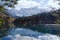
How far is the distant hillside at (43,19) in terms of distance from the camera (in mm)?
1547

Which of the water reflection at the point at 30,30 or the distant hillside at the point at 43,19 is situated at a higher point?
the distant hillside at the point at 43,19

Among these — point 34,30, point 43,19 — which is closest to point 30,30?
point 34,30

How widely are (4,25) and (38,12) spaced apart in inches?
15.3

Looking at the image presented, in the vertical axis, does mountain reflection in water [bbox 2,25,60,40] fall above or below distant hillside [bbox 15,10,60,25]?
below

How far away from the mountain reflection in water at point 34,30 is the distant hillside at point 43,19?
44mm

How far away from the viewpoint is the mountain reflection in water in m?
1.51

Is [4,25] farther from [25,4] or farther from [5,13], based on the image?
[25,4]

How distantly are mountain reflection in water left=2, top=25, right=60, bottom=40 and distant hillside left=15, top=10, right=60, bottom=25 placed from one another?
0.04 metres

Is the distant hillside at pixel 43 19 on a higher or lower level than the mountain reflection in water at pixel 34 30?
higher

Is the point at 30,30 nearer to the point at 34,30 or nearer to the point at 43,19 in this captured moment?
the point at 34,30

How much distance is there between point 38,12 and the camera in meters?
1.58

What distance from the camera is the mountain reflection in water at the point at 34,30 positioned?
151 centimetres

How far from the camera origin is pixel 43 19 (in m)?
1.56

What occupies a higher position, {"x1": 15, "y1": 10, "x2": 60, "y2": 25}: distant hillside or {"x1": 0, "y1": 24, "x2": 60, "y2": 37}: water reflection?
{"x1": 15, "y1": 10, "x2": 60, "y2": 25}: distant hillside
